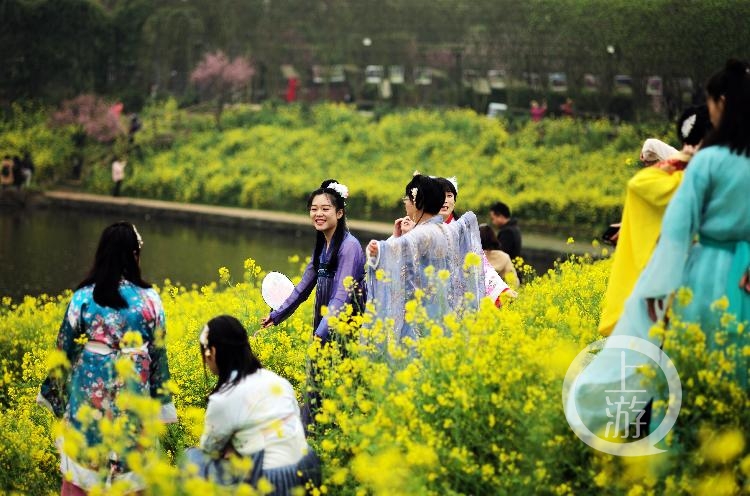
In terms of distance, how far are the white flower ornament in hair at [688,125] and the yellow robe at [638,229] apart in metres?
0.33

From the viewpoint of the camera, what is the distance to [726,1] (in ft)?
67.1

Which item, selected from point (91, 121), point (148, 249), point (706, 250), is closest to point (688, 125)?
point (706, 250)

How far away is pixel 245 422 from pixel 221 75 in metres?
27.4

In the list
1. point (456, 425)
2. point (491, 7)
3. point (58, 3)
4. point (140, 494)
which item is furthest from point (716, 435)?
point (58, 3)

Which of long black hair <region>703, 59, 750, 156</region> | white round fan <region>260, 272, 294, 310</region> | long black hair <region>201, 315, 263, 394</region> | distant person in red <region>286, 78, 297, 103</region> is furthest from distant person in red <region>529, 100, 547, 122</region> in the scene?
long black hair <region>201, 315, 263, 394</region>

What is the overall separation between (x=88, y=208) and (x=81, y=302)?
762 inches

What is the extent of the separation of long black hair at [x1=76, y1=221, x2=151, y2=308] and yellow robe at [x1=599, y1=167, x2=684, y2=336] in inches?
74.4

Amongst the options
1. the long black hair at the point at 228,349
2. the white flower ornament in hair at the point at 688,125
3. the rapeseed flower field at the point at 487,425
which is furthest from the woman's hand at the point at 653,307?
the long black hair at the point at 228,349

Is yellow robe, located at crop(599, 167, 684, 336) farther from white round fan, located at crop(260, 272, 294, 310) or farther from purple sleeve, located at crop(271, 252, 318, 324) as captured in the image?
white round fan, located at crop(260, 272, 294, 310)

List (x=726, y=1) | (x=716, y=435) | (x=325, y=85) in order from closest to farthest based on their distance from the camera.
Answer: (x=716, y=435) < (x=726, y=1) < (x=325, y=85)

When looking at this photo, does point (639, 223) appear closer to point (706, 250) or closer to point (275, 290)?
point (706, 250)

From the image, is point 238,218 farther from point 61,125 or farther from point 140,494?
point 140,494

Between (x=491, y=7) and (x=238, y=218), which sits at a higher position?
(x=491, y=7)

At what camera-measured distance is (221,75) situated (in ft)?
102
